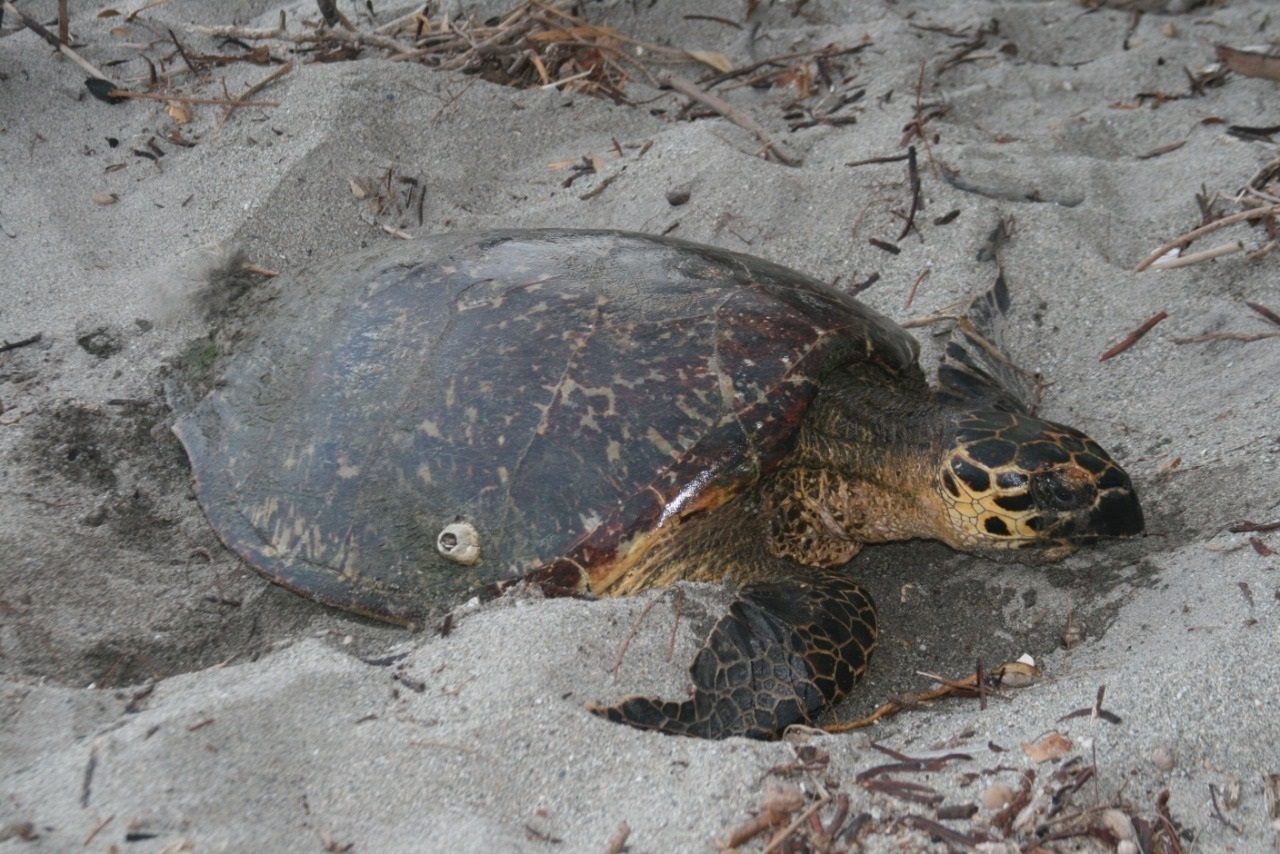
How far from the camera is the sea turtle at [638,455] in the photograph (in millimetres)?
2365

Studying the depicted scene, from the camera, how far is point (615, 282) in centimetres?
268

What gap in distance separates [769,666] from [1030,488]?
77 centimetres

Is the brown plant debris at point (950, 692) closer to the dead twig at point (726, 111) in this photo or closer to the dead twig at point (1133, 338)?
the dead twig at point (1133, 338)

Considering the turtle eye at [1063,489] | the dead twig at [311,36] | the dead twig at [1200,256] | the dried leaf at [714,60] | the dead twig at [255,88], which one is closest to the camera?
the turtle eye at [1063,489]

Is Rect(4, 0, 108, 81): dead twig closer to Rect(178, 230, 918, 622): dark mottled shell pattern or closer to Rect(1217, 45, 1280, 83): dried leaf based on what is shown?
Rect(178, 230, 918, 622): dark mottled shell pattern

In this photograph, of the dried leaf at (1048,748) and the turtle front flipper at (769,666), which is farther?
the turtle front flipper at (769,666)

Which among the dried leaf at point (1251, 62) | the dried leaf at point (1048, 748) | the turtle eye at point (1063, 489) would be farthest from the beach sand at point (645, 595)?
the turtle eye at point (1063, 489)

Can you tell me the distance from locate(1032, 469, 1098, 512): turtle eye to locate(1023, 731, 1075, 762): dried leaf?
717mm

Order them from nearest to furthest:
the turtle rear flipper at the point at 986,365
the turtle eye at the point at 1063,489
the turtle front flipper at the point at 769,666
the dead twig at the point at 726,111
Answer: the turtle front flipper at the point at 769,666
the turtle eye at the point at 1063,489
the turtle rear flipper at the point at 986,365
the dead twig at the point at 726,111

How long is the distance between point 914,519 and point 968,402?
0.37 metres

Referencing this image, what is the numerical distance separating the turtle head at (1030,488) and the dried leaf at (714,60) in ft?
8.83

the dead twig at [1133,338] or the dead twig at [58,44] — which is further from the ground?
the dead twig at [58,44]

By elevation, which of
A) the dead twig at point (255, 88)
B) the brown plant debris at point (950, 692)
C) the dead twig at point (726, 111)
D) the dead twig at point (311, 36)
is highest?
the dead twig at point (311, 36)

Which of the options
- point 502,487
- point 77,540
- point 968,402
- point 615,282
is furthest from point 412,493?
point 968,402
